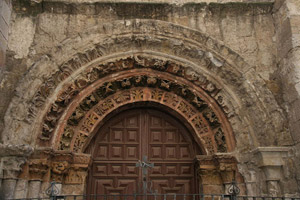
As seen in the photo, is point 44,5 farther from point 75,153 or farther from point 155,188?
point 155,188

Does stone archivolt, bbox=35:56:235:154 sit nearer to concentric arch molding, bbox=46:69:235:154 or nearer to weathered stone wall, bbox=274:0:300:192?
concentric arch molding, bbox=46:69:235:154

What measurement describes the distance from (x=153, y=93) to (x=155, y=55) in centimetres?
70

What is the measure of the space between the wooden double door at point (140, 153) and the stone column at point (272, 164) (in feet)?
4.32

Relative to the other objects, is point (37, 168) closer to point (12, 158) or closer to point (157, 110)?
point (12, 158)

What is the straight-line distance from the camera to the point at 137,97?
5652 mm

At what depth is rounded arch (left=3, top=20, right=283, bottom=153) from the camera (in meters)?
4.89

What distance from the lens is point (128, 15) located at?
18.4ft

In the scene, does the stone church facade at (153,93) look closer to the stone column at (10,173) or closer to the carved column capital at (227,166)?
the carved column capital at (227,166)

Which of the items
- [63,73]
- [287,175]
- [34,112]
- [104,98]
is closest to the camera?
[287,175]

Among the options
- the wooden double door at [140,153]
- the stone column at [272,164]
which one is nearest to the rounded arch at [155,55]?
the stone column at [272,164]

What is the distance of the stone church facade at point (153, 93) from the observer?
15.8 feet

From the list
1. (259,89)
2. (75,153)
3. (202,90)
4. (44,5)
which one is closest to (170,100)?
(202,90)

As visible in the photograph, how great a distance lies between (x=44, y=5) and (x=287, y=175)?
16.4 feet

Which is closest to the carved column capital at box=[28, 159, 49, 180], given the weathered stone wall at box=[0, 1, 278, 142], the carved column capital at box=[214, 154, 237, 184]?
the weathered stone wall at box=[0, 1, 278, 142]
